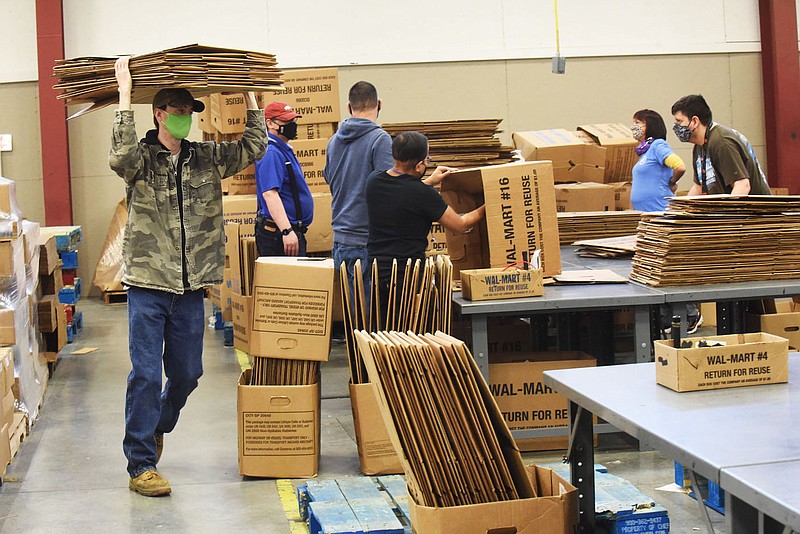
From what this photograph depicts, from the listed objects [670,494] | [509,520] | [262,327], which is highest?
[262,327]

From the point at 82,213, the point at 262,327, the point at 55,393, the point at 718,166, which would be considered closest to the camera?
the point at 262,327

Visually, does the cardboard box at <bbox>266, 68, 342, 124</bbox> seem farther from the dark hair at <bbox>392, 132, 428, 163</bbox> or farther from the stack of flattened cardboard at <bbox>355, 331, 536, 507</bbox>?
the stack of flattened cardboard at <bbox>355, 331, 536, 507</bbox>

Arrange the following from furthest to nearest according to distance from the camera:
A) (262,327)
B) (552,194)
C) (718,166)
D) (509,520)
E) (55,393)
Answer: (55,393) → (718,166) → (552,194) → (262,327) → (509,520)

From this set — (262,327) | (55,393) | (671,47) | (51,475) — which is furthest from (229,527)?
(671,47)

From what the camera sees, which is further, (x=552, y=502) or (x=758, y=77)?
(x=758, y=77)

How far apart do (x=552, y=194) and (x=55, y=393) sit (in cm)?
365

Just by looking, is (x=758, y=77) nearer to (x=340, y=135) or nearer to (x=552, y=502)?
(x=340, y=135)

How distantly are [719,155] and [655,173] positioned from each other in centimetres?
167

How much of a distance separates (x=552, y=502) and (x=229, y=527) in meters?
1.74

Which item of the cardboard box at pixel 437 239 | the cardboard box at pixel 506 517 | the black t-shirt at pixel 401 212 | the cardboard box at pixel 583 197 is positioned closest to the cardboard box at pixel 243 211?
the cardboard box at pixel 437 239

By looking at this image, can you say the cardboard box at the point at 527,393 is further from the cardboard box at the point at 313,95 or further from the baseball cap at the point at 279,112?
the cardboard box at the point at 313,95

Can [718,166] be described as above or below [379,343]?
above

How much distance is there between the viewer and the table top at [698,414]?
2117mm

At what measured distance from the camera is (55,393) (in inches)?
260
